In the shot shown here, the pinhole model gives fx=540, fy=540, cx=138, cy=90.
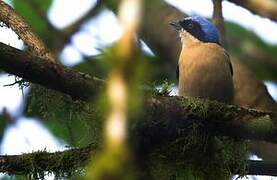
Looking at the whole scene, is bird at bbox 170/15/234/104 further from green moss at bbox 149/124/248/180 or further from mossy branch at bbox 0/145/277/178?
mossy branch at bbox 0/145/277/178

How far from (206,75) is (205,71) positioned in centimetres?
4

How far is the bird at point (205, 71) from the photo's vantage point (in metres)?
4.29

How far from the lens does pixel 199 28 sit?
206 inches

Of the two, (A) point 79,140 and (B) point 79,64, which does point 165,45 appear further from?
(A) point 79,140

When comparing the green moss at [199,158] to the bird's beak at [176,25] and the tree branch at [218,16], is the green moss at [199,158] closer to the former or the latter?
the tree branch at [218,16]

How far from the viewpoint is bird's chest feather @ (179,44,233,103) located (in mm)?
4289

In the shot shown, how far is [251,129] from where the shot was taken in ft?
8.43

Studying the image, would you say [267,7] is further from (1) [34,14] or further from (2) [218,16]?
(1) [34,14]

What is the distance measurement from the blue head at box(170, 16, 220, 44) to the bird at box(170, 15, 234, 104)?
0.04m

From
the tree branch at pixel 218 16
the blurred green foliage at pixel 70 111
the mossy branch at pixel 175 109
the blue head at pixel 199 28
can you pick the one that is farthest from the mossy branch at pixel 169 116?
the blue head at pixel 199 28

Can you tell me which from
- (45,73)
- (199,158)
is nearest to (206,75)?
(199,158)

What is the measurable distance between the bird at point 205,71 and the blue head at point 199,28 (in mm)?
37

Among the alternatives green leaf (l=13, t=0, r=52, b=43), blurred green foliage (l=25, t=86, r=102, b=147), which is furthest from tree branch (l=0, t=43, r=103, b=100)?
green leaf (l=13, t=0, r=52, b=43)

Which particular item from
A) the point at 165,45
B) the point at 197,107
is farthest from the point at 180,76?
the point at 197,107
